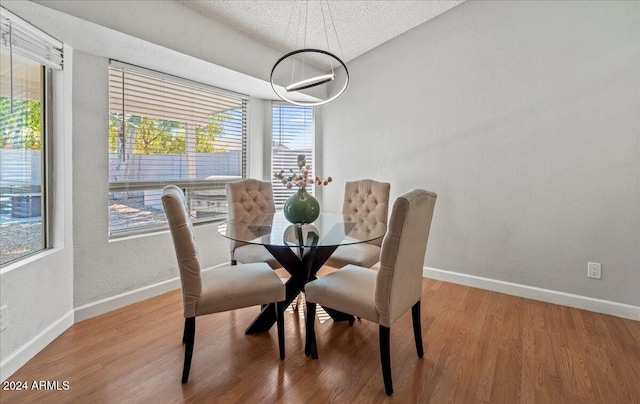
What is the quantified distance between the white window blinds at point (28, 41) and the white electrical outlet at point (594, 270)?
14.1ft

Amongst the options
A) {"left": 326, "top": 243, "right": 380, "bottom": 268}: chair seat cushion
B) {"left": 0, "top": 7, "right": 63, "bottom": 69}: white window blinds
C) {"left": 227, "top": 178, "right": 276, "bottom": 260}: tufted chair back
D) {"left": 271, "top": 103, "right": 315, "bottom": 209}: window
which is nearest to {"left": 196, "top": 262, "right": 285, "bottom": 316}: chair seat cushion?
{"left": 326, "top": 243, "right": 380, "bottom": 268}: chair seat cushion

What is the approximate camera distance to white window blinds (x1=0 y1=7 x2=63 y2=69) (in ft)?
5.74

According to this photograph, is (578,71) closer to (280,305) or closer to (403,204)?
(403,204)

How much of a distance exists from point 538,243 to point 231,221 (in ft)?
9.04

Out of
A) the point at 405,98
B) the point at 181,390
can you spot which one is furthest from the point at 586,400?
the point at 405,98

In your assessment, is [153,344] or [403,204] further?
[153,344]

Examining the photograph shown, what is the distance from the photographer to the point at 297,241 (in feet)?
6.54

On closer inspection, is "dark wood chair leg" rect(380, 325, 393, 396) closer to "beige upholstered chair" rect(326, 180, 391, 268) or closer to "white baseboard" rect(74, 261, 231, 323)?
"beige upholstered chair" rect(326, 180, 391, 268)

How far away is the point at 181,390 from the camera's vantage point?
1.65 metres

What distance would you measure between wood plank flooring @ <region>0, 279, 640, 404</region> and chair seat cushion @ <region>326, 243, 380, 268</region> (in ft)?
1.51

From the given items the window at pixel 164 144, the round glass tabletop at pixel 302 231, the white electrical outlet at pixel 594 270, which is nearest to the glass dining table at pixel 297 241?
the round glass tabletop at pixel 302 231

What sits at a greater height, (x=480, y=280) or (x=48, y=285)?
(x=48, y=285)

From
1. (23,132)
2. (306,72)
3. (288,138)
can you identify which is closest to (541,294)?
(288,138)

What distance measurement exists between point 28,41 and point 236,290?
195 cm
